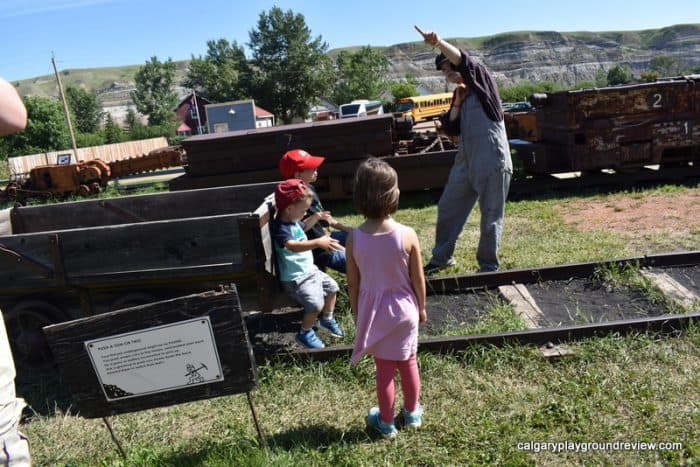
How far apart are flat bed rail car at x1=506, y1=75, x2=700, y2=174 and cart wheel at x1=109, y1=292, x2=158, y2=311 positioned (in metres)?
7.55

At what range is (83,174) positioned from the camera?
→ 17.9m

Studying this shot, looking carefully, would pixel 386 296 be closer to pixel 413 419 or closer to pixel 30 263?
pixel 413 419

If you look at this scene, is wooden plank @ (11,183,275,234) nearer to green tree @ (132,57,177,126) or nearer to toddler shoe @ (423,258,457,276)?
toddler shoe @ (423,258,457,276)

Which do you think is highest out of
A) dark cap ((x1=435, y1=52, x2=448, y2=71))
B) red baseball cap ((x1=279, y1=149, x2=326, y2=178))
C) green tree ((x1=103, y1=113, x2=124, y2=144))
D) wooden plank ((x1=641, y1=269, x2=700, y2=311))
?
green tree ((x1=103, y1=113, x2=124, y2=144))

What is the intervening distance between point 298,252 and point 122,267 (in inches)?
48.5

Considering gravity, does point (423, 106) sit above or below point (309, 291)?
above

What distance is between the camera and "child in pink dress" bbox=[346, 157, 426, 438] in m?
2.75

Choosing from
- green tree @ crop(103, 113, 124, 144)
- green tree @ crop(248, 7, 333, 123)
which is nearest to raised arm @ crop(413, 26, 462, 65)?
→ green tree @ crop(103, 113, 124, 144)

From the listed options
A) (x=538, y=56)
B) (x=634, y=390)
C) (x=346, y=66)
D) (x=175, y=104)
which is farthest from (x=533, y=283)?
(x=538, y=56)

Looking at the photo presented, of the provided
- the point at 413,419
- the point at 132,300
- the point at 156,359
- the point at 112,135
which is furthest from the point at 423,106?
the point at 112,135

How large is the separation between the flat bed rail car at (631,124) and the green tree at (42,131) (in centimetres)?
4817

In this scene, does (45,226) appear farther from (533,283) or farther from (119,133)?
(119,133)

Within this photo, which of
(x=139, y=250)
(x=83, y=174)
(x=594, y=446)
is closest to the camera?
(x=594, y=446)

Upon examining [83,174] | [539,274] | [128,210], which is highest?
[83,174]
